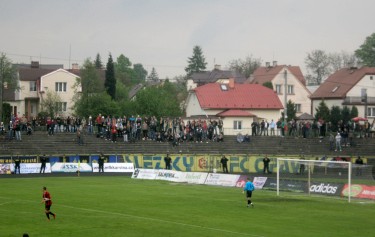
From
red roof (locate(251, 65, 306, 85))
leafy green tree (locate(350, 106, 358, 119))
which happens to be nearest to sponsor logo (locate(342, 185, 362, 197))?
leafy green tree (locate(350, 106, 358, 119))

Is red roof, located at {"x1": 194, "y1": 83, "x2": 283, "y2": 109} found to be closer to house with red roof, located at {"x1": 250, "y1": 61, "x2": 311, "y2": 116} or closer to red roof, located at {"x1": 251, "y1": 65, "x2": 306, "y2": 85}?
house with red roof, located at {"x1": 250, "y1": 61, "x2": 311, "y2": 116}

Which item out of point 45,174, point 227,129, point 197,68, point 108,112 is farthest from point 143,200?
point 197,68

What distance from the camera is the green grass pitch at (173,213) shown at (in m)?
29.5

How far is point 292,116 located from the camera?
4348 inches

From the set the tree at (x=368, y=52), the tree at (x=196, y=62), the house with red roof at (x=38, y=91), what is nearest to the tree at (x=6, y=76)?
the house with red roof at (x=38, y=91)

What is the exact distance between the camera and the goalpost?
147 feet

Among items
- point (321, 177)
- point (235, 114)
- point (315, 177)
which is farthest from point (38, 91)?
point (321, 177)

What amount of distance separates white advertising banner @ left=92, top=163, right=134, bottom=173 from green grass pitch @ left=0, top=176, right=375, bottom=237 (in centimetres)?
1466

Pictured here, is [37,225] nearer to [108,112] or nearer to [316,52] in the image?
[108,112]

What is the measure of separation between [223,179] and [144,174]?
1013 cm

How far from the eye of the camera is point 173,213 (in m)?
35.8

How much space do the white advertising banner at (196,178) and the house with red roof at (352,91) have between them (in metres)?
52.9

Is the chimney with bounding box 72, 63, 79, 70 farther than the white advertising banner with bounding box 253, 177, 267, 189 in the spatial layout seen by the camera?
Yes

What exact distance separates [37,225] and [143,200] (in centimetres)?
1237
